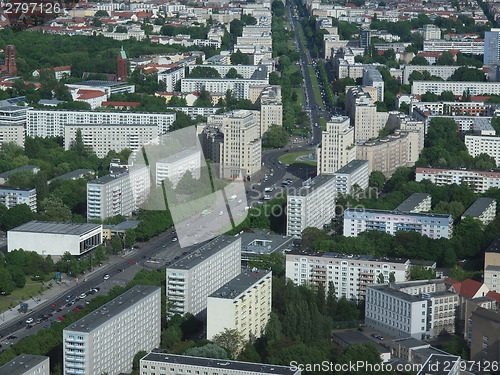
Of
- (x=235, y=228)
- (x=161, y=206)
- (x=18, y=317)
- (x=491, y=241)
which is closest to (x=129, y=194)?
(x=161, y=206)

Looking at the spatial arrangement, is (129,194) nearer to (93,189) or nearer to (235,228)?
(93,189)

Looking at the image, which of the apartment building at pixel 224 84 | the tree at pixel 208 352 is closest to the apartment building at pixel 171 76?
the apartment building at pixel 224 84

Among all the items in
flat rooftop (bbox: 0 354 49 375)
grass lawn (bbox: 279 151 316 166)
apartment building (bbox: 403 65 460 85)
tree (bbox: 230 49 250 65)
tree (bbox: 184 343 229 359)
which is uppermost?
tree (bbox: 230 49 250 65)

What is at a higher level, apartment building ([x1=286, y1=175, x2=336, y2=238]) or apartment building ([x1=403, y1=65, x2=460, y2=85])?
apartment building ([x1=403, y1=65, x2=460, y2=85])

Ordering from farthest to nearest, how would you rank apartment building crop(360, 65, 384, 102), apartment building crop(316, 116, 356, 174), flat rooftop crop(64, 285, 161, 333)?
apartment building crop(360, 65, 384, 102)
apartment building crop(316, 116, 356, 174)
flat rooftop crop(64, 285, 161, 333)

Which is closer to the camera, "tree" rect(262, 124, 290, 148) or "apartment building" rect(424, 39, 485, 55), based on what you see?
"tree" rect(262, 124, 290, 148)

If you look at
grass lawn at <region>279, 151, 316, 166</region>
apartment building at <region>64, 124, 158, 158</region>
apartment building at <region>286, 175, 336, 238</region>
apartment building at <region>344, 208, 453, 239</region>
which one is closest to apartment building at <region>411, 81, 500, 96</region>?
grass lawn at <region>279, 151, 316, 166</region>

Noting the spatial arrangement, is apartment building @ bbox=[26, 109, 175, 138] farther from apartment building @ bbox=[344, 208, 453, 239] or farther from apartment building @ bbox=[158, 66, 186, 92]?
apartment building @ bbox=[344, 208, 453, 239]
